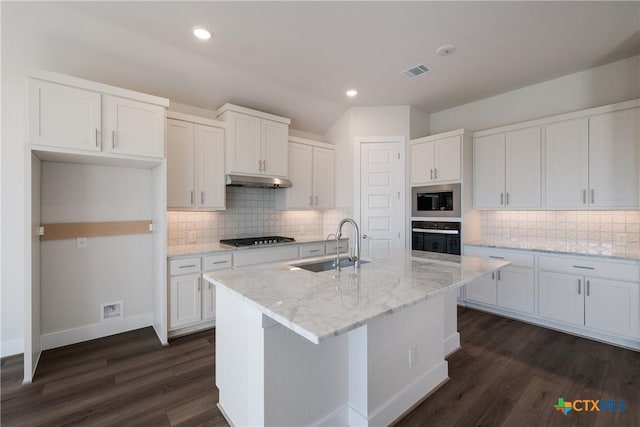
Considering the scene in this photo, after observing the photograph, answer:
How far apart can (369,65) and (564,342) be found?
11.3ft

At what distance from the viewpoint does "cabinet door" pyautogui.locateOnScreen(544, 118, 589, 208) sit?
10.1 ft

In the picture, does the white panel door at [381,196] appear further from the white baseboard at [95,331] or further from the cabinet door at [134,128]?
the white baseboard at [95,331]

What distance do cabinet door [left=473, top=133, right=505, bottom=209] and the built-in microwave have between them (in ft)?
1.06

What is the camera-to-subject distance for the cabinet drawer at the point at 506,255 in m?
3.31

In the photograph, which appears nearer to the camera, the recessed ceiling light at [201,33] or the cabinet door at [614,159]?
the recessed ceiling light at [201,33]

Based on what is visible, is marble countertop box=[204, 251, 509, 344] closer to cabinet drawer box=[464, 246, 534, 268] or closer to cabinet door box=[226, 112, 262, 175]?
cabinet drawer box=[464, 246, 534, 268]

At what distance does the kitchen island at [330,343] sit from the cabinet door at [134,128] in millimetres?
1676

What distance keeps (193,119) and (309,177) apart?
1755mm

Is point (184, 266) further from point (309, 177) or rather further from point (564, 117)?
point (564, 117)

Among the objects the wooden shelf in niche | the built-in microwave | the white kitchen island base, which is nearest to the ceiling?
the built-in microwave

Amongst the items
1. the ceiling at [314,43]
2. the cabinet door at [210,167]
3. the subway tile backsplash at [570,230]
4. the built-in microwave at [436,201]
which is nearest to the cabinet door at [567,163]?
the subway tile backsplash at [570,230]

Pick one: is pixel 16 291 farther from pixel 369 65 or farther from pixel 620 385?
pixel 620 385

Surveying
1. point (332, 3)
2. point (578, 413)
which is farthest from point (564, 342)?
point (332, 3)

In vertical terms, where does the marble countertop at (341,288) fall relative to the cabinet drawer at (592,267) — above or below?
above
